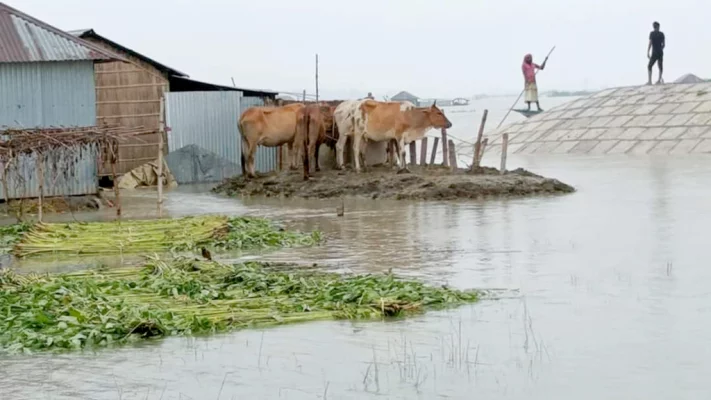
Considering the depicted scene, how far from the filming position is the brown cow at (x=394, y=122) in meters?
23.9

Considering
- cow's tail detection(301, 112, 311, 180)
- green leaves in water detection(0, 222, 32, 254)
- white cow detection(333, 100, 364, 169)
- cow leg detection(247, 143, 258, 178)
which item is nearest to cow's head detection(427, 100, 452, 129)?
white cow detection(333, 100, 364, 169)

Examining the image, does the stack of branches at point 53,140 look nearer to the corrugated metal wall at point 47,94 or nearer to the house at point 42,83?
the house at point 42,83

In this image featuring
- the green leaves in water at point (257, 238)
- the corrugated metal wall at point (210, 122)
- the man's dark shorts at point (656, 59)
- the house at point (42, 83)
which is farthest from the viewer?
the man's dark shorts at point (656, 59)

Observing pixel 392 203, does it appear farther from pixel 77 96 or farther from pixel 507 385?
pixel 507 385

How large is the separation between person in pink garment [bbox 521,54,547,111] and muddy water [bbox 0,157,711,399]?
553 inches

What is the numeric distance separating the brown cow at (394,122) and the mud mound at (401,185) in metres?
0.61

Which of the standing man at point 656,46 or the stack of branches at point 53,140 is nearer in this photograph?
the stack of branches at point 53,140

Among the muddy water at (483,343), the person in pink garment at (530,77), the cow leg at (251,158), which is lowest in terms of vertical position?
the muddy water at (483,343)

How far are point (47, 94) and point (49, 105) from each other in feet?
0.59

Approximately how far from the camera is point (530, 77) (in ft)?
97.2

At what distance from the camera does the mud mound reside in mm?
20734

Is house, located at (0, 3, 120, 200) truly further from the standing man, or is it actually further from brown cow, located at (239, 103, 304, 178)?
the standing man

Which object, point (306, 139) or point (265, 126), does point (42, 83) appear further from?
point (265, 126)

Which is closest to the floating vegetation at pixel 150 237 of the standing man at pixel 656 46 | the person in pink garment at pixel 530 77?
the person in pink garment at pixel 530 77
